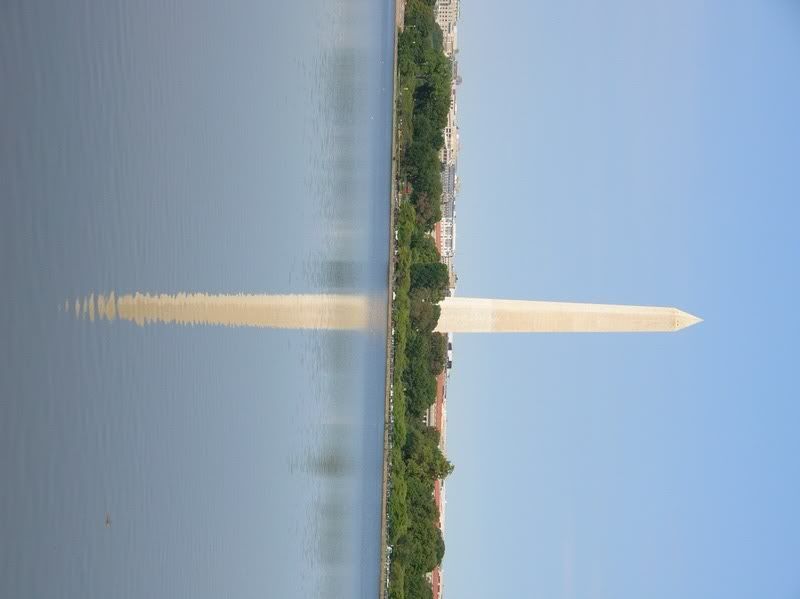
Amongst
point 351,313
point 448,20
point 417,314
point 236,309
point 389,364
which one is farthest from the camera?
point 448,20

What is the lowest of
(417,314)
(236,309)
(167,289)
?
(417,314)

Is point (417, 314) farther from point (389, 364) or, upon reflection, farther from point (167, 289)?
point (167, 289)

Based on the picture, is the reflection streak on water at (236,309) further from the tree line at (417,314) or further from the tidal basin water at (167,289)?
the tree line at (417,314)

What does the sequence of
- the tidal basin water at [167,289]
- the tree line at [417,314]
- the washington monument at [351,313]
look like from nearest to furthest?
the tidal basin water at [167,289] < the washington monument at [351,313] < the tree line at [417,314]

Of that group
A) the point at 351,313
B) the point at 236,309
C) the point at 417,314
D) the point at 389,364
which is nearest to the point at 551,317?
the point at 417,314

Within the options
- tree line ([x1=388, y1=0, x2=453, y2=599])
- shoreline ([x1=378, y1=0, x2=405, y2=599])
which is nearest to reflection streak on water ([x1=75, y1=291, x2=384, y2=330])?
shoreline ([x1=378, y1=0, x2=405, y2=599])

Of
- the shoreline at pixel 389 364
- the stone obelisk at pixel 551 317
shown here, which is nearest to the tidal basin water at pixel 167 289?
the shoreline at pixel 389 364

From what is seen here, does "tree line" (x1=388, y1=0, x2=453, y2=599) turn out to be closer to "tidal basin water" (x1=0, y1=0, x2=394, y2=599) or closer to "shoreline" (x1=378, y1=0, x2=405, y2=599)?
"shoreline" (x1=378, y1=0, x2=405, y2=599)
